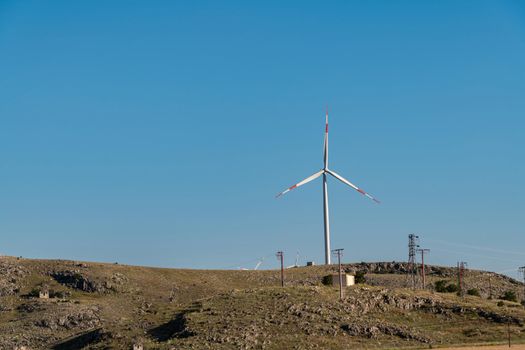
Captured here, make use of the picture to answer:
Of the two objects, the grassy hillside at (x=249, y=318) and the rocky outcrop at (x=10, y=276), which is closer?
the grassy hillside at (x=249, y=318)

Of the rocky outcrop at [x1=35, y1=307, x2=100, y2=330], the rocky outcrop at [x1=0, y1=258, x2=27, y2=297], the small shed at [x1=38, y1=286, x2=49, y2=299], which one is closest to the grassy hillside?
the rocky outcrop at [x1=35, y1=307, x2=100, y2=330]

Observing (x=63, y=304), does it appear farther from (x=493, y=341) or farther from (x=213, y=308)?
(x=493, y=341)

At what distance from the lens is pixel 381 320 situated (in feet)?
438

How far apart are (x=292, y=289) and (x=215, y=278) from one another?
56052 mm

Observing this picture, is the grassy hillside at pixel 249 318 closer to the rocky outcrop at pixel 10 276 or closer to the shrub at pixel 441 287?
the rocky outcrop at pixel 10 276

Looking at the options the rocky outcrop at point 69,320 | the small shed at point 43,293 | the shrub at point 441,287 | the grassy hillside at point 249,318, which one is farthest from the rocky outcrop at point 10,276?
the shrub at point 441,287

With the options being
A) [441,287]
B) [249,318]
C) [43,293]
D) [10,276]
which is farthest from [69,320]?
[441,287]

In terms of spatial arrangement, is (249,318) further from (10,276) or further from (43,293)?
(10,276)

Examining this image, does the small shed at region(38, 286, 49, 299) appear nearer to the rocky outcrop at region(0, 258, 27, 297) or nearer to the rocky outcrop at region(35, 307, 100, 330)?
the rocky outcrop at region(0, 258, 27, 297)

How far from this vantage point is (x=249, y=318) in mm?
130125

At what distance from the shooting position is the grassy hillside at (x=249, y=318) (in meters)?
123

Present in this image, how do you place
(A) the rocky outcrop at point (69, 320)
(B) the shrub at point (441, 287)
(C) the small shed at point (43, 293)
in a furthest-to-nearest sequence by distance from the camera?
(B) the shrub at point (441, 287) → (C) the small shed at point (43, 293) → (A) the rocky outcrop at point (69, 320)

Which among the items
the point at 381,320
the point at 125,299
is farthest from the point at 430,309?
the point at 125,299

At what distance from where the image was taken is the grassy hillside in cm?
12275
